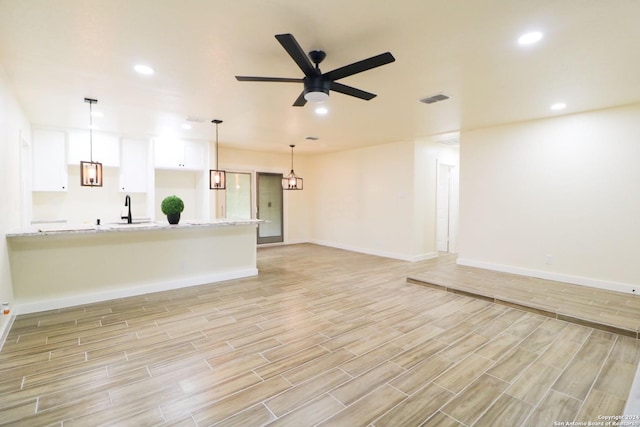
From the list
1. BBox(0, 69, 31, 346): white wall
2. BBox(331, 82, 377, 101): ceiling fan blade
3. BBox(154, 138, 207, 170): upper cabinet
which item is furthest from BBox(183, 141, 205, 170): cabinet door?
BBox(331, 82, 377, 101): ceiling fan blade

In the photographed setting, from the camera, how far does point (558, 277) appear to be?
4828 millimetres

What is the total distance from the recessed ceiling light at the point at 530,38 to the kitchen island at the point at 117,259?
13.9ft

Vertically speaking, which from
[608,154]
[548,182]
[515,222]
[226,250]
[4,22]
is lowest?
[226,250]

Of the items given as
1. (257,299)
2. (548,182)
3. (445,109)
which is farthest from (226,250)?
(548,182)

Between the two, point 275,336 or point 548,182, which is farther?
point 548,182

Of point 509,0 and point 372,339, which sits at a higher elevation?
point 509,0

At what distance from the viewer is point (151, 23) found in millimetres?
2293

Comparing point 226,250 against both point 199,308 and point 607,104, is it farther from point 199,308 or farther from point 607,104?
point 607,104

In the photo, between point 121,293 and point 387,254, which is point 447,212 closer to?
point 387,254

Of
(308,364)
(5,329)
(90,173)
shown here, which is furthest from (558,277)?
(5,329)

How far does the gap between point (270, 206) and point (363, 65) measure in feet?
22.2

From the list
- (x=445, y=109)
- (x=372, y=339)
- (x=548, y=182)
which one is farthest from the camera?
(x=548, y=182)

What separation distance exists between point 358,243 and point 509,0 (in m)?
6.34

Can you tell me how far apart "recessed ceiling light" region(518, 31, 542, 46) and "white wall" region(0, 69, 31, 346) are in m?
4.74
